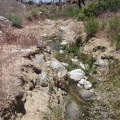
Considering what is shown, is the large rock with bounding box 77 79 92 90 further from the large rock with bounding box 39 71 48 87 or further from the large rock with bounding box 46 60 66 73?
the large rock with bounding box 39 71 48 87

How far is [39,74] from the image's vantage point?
8.41 m

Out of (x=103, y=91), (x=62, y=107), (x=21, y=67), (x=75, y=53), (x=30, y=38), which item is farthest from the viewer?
(x=75, y=53)

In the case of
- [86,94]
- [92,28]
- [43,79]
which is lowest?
[86,94]

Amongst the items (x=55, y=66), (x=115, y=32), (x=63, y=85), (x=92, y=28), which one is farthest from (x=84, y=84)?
(x=92, y=28)

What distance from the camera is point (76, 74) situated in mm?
9438

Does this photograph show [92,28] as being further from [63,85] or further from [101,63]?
[63,85]

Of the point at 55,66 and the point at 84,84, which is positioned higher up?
the point at 55,66

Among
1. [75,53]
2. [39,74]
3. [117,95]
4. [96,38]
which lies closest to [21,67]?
[39,74]

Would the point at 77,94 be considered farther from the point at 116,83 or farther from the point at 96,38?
the point at 96,38

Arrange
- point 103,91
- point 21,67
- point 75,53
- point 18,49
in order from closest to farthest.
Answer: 1. point 21,67
2. point 103,91
3. point 18,49
4. point 75,53

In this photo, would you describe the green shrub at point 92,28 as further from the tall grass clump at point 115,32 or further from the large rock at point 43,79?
the large rock at point 43,79

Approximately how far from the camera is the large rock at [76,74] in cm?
927

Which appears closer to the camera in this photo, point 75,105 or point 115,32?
point 75,105

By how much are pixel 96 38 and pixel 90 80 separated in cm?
369
